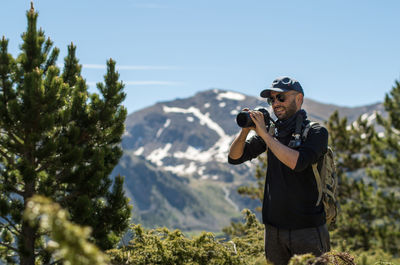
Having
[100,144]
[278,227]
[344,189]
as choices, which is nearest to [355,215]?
[344,189]

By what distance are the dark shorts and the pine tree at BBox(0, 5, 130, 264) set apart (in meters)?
7.57

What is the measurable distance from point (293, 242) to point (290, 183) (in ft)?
1.54

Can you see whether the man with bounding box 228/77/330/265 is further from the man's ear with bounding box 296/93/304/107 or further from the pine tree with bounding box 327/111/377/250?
the pine tree with bounding box 327/111/377/250

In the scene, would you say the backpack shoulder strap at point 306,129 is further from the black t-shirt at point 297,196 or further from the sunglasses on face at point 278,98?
the sunglasses on face at point 278,98

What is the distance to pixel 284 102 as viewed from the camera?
342 centimetres

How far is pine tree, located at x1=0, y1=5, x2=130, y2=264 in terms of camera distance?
971 cm

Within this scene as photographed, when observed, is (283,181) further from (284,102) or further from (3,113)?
(3,113)

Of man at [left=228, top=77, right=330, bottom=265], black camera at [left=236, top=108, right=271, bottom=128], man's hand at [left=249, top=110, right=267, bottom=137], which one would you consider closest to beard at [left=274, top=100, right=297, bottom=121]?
man at [left=228, top=77, right=330, bottom=265]

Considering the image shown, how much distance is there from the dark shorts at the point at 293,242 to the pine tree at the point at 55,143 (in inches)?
298

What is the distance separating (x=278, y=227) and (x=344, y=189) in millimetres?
21851

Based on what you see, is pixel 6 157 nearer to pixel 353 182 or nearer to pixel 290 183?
pixel 290 183

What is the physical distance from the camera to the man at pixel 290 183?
3076mm

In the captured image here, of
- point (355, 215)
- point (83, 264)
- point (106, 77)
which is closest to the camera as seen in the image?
point (83, 264)

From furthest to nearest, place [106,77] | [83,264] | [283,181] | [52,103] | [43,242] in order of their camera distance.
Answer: [43,242], [106,77], [52,103], [283,181], [83,264]
